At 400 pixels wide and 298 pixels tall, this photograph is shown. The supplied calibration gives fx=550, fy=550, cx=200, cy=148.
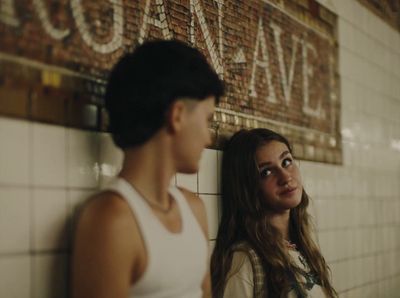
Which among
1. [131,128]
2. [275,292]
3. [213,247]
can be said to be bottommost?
[275,292]

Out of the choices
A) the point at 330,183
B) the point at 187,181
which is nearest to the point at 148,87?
the point at 187,181

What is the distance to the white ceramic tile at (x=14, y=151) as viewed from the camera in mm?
1476

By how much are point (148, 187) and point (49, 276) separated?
1.25 feet

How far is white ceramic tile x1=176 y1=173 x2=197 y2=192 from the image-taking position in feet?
7.07

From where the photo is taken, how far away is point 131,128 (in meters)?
1.59

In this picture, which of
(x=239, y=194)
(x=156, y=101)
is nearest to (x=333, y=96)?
(x=239, y=194)

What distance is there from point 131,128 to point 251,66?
3.96 feet

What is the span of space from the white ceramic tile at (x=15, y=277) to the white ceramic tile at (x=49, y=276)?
3 centimetres

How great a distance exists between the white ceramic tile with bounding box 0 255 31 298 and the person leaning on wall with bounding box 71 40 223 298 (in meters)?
0.16

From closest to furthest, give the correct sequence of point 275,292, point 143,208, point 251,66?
point 143,208
point 275,292
point 251,66

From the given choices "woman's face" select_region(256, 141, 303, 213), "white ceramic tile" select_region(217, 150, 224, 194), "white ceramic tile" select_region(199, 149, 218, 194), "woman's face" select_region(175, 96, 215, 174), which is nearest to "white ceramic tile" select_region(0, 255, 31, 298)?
"woman's face" select_region(175, 96, 215, 174)

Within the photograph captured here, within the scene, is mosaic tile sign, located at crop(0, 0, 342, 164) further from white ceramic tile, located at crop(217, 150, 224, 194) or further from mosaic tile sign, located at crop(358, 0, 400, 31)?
mosaic tile sign, located at crop(358, 0, 400, 31)

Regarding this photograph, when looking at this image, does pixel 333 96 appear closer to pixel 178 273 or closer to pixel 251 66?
pixel 251 66

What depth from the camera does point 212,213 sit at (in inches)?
94.5
